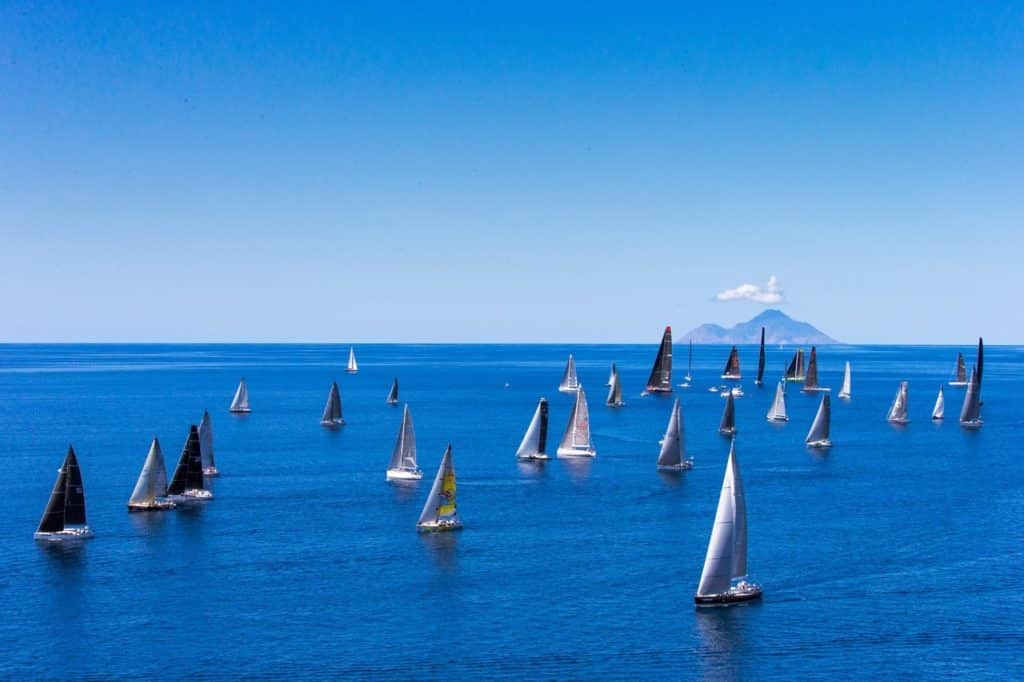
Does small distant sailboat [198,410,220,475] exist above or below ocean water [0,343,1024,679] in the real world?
above

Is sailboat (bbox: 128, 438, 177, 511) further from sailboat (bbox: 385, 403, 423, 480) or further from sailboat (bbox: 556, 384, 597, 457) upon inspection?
sailboat (bbox: 556, 384, 597, 457)

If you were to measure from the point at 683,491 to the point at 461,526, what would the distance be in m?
26.1

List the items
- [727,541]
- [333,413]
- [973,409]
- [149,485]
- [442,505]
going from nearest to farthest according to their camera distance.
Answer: [727,541] → [442,505] → [149,485] → [333,413] → [973,409]

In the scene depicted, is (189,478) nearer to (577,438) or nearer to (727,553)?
(577,438)

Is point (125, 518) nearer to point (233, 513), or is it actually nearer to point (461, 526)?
point (233, 513)

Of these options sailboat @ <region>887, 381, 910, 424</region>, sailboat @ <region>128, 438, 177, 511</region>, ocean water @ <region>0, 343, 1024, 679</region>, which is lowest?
ocean water @ <region>0, 343, 1024, 679</region>

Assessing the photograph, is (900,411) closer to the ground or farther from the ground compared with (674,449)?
farther from the ground

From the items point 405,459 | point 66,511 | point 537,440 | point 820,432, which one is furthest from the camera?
point 820,432

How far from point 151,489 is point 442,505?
81.5 feet

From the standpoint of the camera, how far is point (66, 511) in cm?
7175

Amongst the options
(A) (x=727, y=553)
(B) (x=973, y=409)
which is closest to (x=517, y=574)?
(A) (x=727, y=553)

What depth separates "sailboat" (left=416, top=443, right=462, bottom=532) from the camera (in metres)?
75.4

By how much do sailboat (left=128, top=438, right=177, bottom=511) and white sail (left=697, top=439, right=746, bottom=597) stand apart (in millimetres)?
46083

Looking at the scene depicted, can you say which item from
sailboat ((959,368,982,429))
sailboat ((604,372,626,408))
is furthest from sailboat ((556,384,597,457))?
sailboat ((604,372,626,408))
